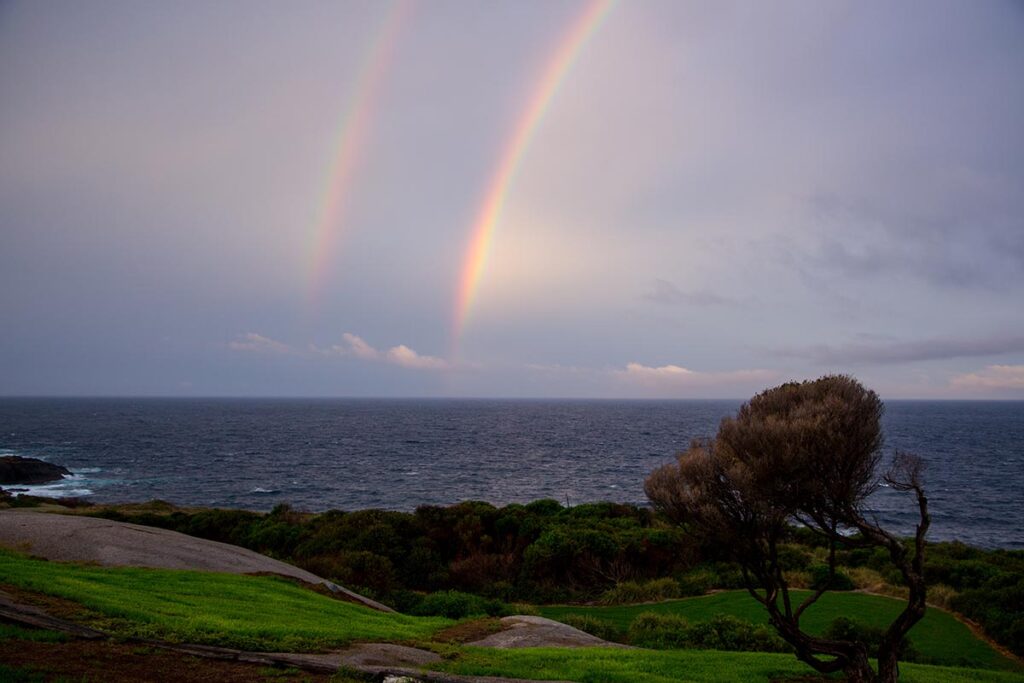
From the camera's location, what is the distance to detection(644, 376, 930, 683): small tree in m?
9.60

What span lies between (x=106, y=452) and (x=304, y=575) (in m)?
92.9

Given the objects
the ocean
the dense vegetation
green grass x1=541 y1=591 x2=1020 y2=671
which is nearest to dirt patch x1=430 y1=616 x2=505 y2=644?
the dense vegetation

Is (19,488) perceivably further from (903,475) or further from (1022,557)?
(1022,557)

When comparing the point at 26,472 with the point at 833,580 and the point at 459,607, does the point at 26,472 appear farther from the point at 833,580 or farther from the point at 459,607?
the point at 833,580

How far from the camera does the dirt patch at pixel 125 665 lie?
8938 mm

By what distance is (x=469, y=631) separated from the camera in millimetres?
16891

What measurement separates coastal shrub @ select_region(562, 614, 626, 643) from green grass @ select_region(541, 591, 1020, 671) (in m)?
0.67

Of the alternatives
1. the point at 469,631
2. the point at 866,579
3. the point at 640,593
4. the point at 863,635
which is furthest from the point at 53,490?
the point at 863,635

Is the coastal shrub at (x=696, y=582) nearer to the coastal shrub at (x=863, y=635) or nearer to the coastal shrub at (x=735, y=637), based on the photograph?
the coastal shrub at (x=735, y=637)

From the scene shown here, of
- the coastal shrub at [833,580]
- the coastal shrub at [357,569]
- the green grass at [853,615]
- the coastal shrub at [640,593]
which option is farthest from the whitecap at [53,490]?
the coastal shrub at [833,580]

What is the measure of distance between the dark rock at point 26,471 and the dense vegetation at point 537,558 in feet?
143

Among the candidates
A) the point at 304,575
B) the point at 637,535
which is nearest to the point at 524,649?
the point at 304,575

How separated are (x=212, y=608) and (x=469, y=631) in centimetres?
659

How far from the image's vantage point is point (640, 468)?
3169 inches
